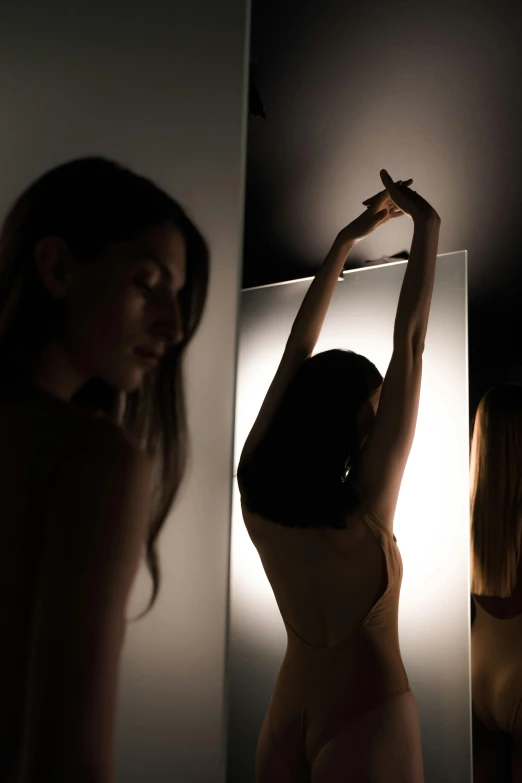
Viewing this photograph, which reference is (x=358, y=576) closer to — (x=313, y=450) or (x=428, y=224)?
(x=313, y=450)

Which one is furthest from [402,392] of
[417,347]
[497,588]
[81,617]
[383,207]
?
[81,617]

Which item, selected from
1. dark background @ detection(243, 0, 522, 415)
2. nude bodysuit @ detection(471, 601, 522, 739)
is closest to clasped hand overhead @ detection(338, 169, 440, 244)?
dark background @ detection(243, 0, 522, 415)

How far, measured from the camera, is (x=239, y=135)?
826 millimetres

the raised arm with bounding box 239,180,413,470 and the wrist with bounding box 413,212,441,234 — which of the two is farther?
the raised arm with bounding box 239,180,413,470

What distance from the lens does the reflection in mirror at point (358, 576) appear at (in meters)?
1.32

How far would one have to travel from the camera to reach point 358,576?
4.46 ft

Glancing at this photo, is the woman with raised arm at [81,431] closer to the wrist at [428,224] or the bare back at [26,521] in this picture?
the bare back at [26,521]

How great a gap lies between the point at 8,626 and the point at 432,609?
1346mm

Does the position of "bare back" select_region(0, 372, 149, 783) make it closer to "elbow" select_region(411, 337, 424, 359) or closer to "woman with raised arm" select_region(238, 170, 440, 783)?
"woman with raised arm" select_region(238, 170, 440, 783)

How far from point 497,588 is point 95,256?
1397 millimetres

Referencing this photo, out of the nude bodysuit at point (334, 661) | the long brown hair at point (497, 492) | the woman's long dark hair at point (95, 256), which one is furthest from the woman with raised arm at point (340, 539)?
the woman's long dark hair at point (95, 256)

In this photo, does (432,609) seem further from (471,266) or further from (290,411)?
(471,266)

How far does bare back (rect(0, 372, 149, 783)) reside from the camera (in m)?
0.61

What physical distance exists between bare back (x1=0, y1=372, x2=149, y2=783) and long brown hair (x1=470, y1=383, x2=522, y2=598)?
1.31 meters
